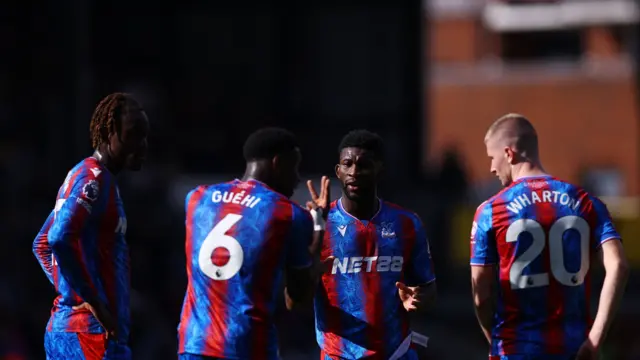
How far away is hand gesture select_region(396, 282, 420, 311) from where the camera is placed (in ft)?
22.8

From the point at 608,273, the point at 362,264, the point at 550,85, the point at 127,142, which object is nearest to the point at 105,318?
the point at 127,142

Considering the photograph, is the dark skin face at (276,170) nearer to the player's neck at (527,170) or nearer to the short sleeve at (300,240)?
the short sleeve at (300,240)

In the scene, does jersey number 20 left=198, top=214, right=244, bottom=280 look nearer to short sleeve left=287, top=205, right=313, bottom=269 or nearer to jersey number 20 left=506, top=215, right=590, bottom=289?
short sleeve left=287, top=205, right=313, bottom=269

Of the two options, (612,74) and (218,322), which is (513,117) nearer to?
(218,322)

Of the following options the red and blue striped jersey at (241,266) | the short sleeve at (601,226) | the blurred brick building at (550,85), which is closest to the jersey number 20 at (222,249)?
the red and blue striped jersey at (241,266)

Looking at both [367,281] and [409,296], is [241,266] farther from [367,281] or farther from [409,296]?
[409,296]

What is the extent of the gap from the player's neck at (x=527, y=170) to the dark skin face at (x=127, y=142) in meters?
2.20

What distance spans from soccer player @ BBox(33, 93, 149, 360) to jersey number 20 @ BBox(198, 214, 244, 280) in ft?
2.09

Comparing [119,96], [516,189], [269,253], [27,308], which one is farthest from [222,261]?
Answer: [27,308]

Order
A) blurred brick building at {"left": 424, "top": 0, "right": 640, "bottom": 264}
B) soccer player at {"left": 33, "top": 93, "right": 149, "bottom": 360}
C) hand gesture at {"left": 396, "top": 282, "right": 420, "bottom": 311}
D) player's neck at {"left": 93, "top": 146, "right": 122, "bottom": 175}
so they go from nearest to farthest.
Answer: soccer player at {"left": 33, "top": 93, "right": 149, "bottom": 360}, player's neck at {"left": 93, "top": 146, "right": 122, "bottom": 175}, hand gesture at {"left": 396, "top": 282, "right": 420, "bottom": 311}, blurred brick building at {"left": 424, "top": 0, "right": 640, "bottom": 264}

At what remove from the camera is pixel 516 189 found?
6.77 meters

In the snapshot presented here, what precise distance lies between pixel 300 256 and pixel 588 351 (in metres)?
1.66

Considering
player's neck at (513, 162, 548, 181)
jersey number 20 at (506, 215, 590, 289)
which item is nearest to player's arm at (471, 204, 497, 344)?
jersey number 20 at (506, 215, 590, 289)

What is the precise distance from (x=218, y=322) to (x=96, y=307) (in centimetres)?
68
